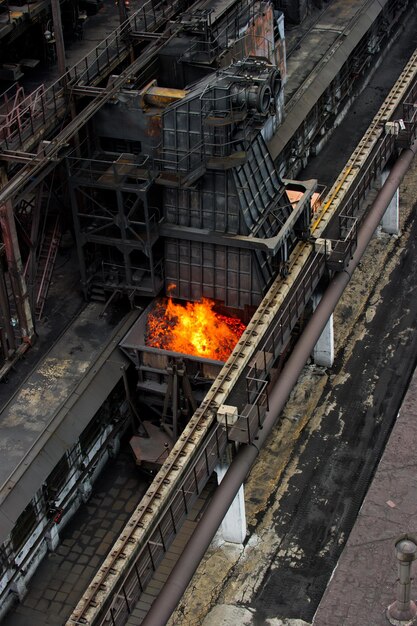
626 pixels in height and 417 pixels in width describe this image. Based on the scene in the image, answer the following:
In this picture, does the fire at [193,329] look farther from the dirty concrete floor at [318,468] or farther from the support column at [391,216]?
the support column at [391,216]

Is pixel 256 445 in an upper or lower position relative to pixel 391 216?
upper

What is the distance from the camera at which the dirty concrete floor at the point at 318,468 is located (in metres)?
31.9

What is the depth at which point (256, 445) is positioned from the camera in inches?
1275

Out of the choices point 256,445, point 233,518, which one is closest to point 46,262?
point 256,445

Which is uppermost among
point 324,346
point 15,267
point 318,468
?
point 15,267

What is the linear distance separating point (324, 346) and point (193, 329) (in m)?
4.65

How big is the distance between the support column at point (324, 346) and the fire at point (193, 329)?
310 centimetres

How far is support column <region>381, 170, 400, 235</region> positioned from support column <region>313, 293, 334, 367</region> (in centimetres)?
823

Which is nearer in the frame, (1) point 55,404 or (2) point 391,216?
(1) point 55,404

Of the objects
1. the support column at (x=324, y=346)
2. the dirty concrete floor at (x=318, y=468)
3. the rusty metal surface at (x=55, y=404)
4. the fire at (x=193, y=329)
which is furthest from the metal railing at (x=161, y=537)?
the support column at (x=324, y=346)

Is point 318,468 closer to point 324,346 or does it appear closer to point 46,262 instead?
point 324,346

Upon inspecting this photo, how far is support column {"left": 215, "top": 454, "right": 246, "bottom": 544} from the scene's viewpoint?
32.7 m

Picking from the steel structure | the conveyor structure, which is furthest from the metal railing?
the conveyor structure

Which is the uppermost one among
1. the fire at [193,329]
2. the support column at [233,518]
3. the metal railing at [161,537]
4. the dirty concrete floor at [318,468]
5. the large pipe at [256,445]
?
the metal railing at [161,537]
